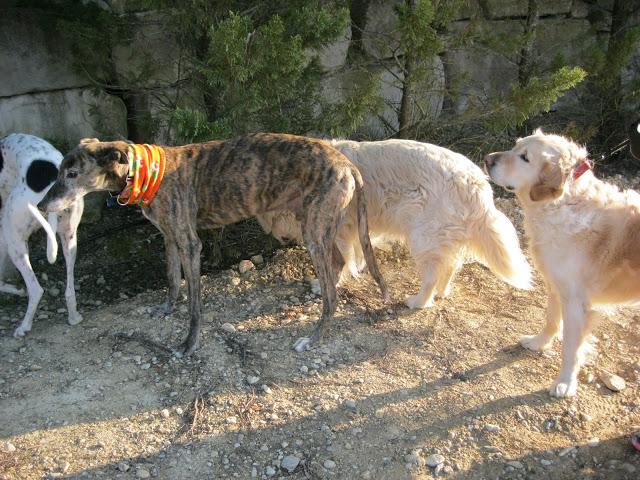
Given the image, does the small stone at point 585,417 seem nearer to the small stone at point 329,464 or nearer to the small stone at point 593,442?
the small stone at point 593,442

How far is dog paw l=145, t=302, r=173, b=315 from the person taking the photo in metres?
4.55

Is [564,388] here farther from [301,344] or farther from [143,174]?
[143,174]

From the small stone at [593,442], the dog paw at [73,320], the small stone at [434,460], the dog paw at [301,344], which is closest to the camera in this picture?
the small stone at [434,460]

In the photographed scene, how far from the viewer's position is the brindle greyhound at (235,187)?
3.95 m

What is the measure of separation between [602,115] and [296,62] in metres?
4.72

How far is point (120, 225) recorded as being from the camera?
610 cm

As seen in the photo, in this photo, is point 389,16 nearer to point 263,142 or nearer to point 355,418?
point 263,142

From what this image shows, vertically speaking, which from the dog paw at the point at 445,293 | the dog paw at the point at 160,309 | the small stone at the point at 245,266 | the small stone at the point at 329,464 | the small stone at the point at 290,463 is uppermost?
the small stone at the point at 329,464

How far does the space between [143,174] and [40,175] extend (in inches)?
40.0

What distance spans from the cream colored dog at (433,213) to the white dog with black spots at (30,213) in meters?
2.05

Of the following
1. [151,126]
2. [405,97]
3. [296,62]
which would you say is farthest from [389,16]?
[151,126]

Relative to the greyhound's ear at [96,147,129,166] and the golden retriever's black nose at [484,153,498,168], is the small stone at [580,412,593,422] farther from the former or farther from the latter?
the greyhound's ear at [96,147,129,166]

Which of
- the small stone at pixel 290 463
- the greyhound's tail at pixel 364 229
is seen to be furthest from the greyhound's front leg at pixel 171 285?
the small stone at pixel 290 463

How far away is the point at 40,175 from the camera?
14.4 ft
